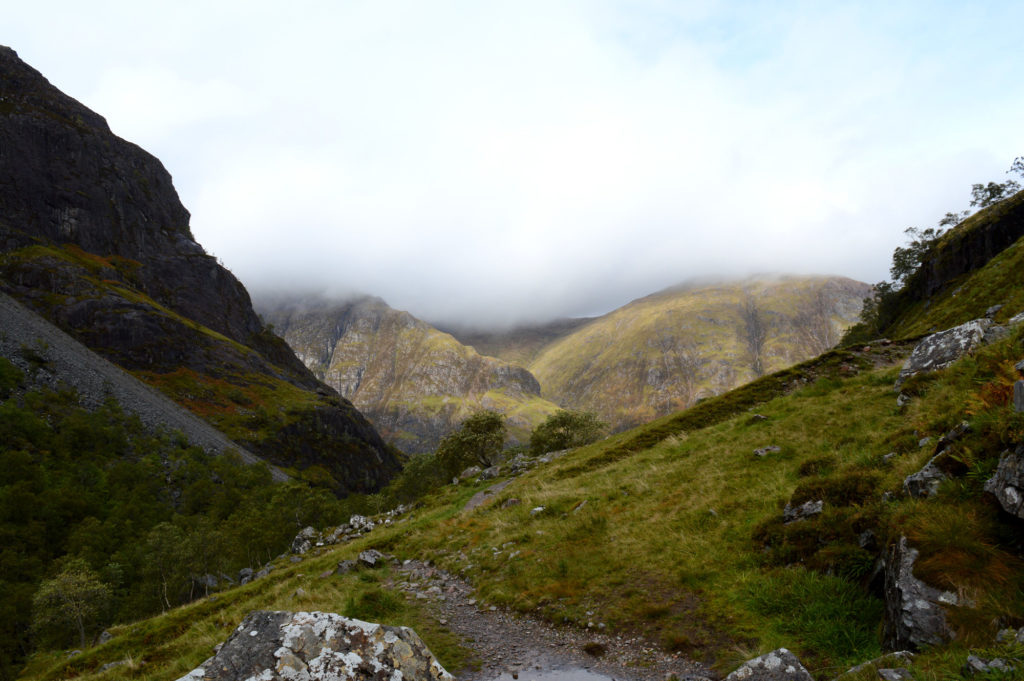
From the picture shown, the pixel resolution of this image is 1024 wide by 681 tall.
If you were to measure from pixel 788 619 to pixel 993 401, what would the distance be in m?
6.71

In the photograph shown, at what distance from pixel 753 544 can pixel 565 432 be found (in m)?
63.4

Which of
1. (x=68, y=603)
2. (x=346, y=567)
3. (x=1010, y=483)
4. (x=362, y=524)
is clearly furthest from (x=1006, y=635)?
(x=68, y=603)

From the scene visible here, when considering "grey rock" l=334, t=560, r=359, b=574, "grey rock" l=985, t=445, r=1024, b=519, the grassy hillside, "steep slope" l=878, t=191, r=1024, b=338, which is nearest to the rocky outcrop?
"steep slope" l=878, t=191, r=1024, b=338

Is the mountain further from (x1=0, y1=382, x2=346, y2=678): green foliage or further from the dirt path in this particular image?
(x1=0, y1=382, x2=346, y2=678): green foliage

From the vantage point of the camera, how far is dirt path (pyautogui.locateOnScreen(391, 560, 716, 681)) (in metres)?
10.1

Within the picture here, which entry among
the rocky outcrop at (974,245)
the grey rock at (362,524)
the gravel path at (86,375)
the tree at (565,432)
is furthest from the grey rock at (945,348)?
the gravel path at (86,375)

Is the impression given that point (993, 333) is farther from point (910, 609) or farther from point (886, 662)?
point (886, 662)

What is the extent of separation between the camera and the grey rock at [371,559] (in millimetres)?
22781

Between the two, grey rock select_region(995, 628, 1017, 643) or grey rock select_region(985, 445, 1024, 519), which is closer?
grey rock select_region(995, 628, 1017, 643)

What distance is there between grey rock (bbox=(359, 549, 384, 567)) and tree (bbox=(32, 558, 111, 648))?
56355mm

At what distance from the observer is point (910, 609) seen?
716 centimetres

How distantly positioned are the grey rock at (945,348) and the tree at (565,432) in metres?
54.9

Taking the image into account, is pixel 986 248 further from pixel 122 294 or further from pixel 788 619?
pixel 122 294

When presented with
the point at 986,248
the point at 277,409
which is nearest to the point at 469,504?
the point at 986,248
